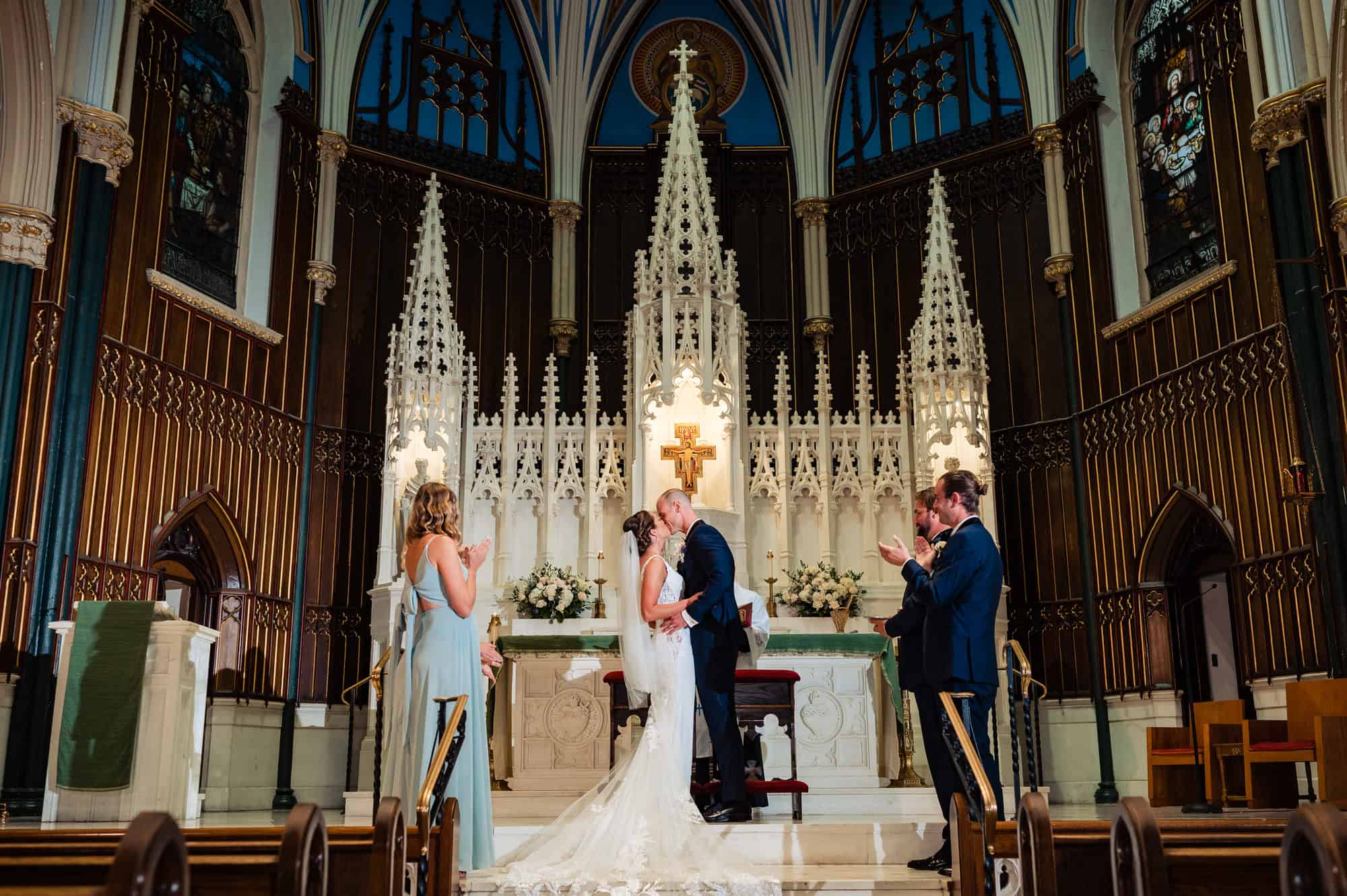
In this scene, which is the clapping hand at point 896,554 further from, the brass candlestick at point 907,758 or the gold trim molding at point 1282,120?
the gold trim molding at point 1282,120

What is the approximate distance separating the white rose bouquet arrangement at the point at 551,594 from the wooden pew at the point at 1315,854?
335 inches

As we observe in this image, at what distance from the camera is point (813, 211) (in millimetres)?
14844

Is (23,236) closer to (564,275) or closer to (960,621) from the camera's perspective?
(564,275)

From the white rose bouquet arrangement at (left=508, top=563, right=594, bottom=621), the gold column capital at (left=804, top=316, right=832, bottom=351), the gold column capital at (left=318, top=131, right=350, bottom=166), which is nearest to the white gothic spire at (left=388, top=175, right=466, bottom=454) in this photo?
the gold column capital at (left=318, top=131, right=350, bottom=166)

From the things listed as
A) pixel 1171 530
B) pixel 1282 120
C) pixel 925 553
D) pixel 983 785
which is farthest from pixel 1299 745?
pixel 1282 120

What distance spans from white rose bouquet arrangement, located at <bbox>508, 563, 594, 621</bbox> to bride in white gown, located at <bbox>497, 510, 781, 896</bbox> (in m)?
3.93

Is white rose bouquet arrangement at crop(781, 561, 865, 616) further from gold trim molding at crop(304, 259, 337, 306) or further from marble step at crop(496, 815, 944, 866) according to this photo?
gold trim molding at crop(304, 259, 337, 306)

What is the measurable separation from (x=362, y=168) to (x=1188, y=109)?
8.53m

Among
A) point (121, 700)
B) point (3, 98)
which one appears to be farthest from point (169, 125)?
point (121, 700)

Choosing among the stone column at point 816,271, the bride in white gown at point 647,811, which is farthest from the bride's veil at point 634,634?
the stone column at point 816,271

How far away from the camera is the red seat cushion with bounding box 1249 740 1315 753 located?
822 centimetres

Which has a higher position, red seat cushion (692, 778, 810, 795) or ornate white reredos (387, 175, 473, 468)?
ornate white reredos (387, 175, 473, 468)

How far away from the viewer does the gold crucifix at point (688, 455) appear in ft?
37.6

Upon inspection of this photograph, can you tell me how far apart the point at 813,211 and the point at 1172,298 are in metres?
4.72
